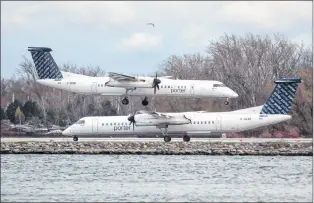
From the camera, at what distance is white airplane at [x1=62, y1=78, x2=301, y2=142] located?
100875mm

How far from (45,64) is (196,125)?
1614cm

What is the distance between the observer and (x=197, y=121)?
102 meters

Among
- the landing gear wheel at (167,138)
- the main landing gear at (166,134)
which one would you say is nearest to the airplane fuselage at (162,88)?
the main landing gear at (166,134)

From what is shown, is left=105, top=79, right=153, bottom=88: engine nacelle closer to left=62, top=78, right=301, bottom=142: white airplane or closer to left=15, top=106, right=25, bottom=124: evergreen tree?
left=62, top=78, right=301, bottom=142: white airplane

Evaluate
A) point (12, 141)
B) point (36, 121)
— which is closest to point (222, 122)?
point (12, 141)

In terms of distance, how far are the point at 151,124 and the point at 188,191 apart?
4237cm

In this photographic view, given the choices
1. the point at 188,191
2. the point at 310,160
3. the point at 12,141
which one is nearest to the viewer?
the point at 188,191

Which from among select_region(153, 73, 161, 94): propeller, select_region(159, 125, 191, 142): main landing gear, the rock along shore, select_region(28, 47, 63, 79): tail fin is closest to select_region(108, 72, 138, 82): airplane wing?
select_region(153, 73, 161, 94): propeller

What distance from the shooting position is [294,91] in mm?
103812

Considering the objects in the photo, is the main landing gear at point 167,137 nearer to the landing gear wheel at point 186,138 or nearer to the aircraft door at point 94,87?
the landing gear wheel at point 186,138

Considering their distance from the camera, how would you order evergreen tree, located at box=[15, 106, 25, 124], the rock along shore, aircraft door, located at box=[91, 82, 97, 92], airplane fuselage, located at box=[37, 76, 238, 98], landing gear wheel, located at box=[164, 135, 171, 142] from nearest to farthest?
the rock along shore
landing gear wheel, located at box=[164, 135, 171, 142]
airplane fuselage, located at box=[37, 76, 238, 98]
aircraft door, located at box=[91, 82, 97, 92]
evergreen tree, located at box=[15, 106, 25, 124]

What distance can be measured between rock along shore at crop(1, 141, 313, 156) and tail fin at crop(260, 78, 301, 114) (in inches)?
353

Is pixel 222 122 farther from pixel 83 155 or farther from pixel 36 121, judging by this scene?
pixel 36 121

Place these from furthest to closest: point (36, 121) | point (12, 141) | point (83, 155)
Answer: point (36, 121), point (12, 141), point (83, 155)
